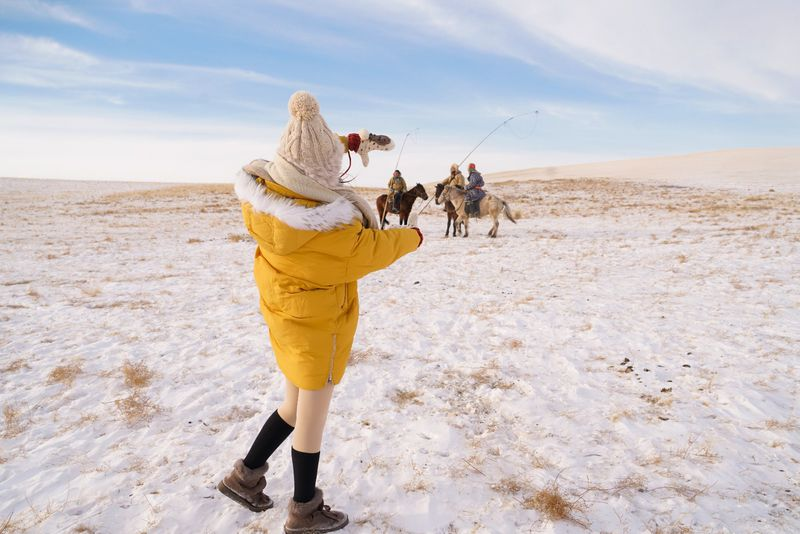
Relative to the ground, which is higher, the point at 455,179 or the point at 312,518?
the point at 455,179

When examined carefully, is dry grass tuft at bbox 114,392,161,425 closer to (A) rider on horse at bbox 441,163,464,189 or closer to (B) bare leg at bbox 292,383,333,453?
(B) bare leg at bbox 292,383,333,453

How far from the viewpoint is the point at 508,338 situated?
5598mm

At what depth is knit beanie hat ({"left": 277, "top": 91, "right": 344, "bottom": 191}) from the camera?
205 centimetres

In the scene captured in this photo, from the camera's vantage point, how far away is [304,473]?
2.41 metres

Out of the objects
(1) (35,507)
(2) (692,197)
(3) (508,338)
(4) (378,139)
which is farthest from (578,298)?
(2) (692,197)

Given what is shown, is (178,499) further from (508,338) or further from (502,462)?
(508,338)

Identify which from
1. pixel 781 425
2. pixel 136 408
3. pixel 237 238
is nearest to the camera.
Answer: pixel 781 425

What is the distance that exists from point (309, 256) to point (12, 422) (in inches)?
139

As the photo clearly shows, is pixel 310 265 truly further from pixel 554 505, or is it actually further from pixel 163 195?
pixel 163 195

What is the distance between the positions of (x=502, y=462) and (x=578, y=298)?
183 inches

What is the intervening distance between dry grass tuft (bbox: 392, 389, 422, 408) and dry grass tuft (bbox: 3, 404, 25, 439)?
123 inches

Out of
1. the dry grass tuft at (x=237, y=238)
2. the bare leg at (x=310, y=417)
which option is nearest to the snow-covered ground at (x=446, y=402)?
the bare leg at (x=310, y=417)

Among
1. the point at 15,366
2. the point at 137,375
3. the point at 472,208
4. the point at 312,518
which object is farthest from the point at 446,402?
the point at 472,208

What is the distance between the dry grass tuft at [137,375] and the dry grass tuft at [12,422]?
0.85 metres
